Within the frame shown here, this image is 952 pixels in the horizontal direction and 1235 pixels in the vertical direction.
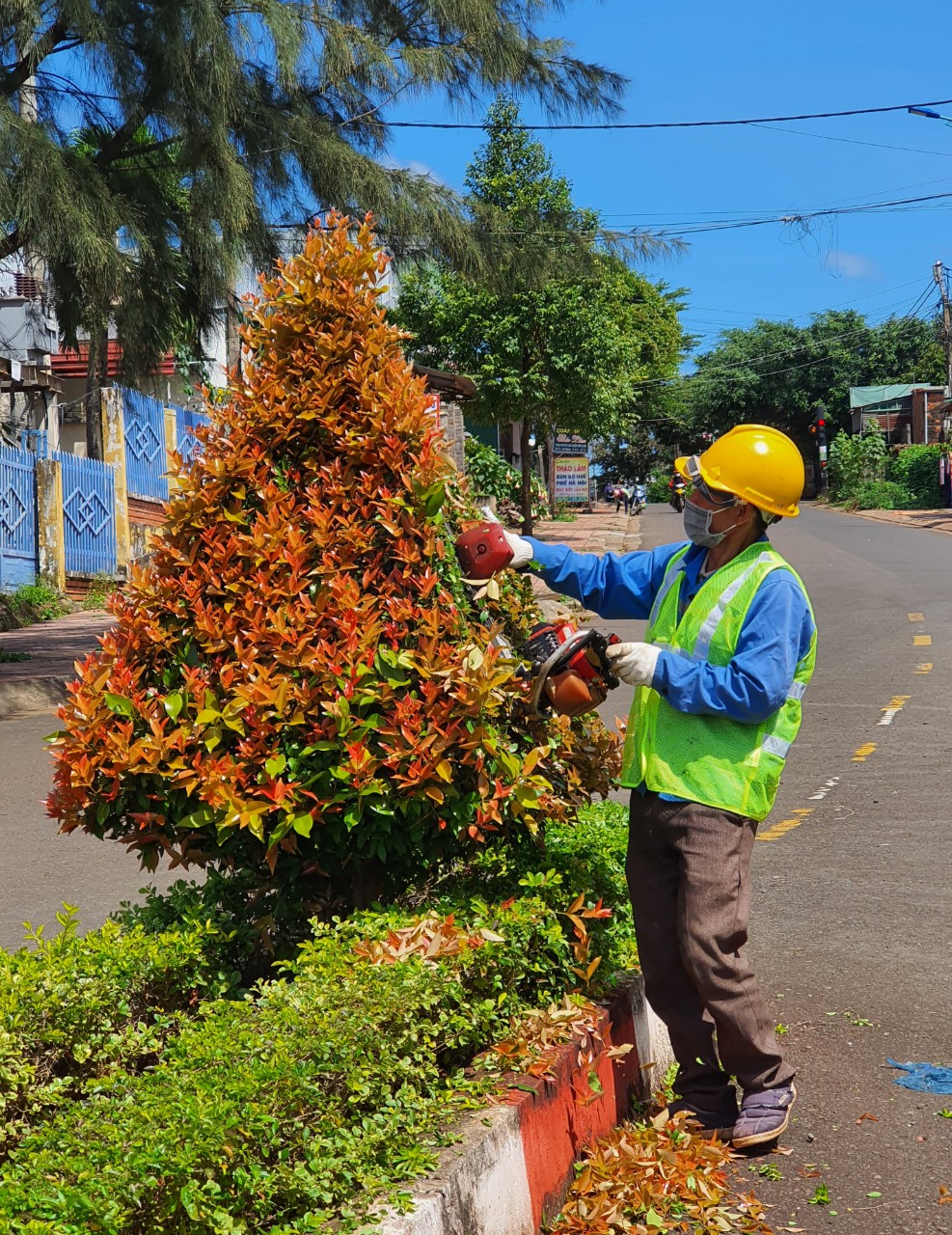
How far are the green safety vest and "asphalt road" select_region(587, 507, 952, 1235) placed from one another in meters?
0.93

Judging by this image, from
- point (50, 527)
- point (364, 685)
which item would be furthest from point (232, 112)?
point (50, 527)

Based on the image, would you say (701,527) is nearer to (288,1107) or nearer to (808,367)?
(288,1107)

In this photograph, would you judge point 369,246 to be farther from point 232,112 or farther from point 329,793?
point 232,112

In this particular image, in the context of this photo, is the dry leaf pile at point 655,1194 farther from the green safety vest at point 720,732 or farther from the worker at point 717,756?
the green safety vest at point 720,732

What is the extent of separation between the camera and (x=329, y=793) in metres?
3.13

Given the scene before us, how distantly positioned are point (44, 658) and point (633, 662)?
11615 mm

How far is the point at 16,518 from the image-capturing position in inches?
758

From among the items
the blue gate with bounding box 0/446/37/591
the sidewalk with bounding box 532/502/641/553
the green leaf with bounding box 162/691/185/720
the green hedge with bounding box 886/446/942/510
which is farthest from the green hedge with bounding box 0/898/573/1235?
the green hedge with bounding box 886/446/942/510

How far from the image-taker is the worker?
3.19m

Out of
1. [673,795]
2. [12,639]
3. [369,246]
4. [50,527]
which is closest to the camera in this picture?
[673,795]

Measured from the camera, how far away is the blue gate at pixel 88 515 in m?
20.7

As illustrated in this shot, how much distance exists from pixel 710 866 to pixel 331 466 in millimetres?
1369

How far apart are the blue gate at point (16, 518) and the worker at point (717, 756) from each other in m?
17.0

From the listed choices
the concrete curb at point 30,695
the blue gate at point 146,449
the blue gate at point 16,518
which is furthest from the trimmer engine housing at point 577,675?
the blue gate at point 146,449
